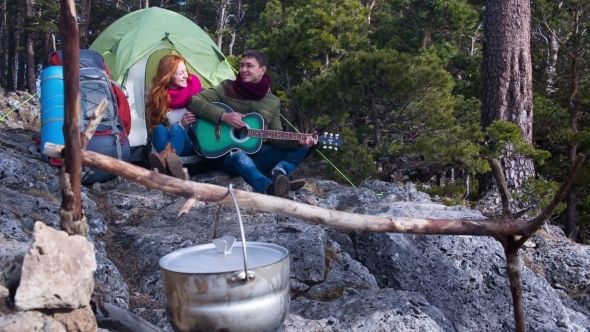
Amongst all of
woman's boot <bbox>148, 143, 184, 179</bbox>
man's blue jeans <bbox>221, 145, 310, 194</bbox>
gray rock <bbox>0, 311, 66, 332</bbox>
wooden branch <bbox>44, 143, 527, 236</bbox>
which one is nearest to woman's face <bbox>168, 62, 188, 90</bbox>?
man's blue jeans <bbox>221, 145, 310, 194</bbox>

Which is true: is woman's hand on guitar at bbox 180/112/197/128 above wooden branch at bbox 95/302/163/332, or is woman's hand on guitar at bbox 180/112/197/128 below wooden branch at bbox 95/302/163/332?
above

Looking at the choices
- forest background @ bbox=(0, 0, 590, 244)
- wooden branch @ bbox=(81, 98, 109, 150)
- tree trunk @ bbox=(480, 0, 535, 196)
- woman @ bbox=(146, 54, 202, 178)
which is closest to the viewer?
wooden branch @ bbox=(81, 98, 109, 150)

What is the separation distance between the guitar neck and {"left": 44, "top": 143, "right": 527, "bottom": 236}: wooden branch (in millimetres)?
2552

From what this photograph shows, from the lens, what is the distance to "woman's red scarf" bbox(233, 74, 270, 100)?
17.3 feet

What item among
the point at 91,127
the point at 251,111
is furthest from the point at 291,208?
the point at 251,111

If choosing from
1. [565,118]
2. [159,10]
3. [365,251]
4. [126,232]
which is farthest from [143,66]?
[565,118]

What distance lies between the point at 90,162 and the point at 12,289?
53 cm

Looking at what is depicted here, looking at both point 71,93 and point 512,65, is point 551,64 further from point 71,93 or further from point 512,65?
point 71,93

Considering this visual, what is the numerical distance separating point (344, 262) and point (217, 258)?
1.91m

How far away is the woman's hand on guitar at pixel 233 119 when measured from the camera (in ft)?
16.7

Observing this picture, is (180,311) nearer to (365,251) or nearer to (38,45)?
(365,251)

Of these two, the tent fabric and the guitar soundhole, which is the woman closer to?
the guitar soundhole

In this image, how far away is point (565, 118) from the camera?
27.4ft

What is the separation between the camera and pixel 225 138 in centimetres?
520
